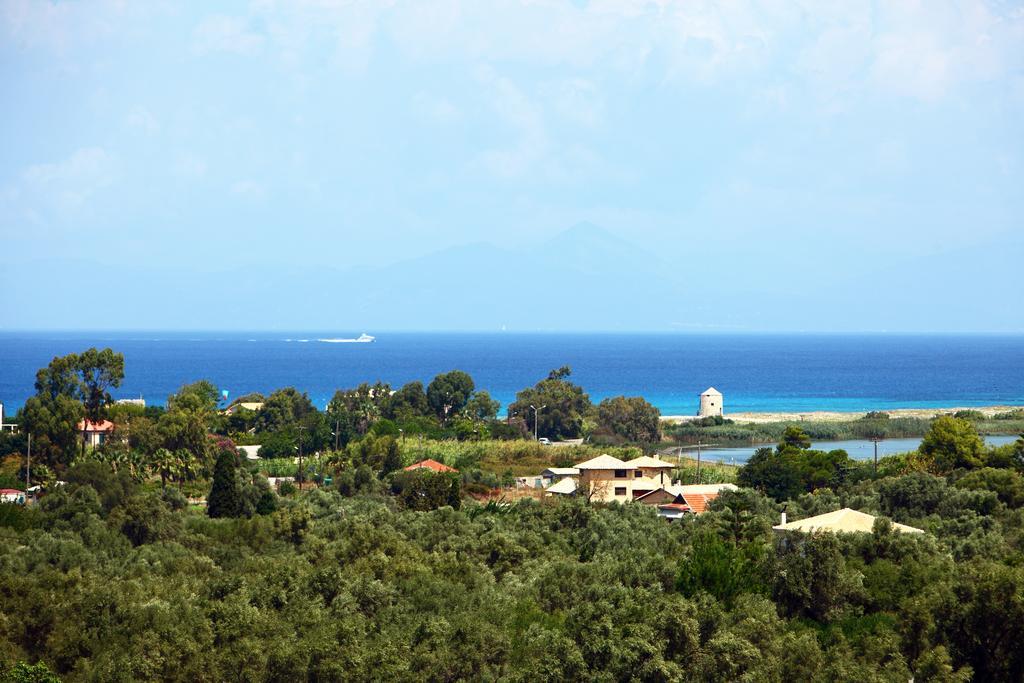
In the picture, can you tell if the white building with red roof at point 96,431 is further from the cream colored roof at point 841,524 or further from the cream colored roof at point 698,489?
the cream colored roof at point 841,524

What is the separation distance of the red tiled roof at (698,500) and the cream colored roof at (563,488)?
16.7ft

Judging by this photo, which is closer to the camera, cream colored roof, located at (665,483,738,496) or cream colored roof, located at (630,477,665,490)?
cream colored roof, located at (665,483,738,496)

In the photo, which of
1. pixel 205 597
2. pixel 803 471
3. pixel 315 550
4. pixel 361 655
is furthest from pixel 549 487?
pixel 361 655

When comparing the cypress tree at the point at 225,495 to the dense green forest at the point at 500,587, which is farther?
the cypress tree at the point at 225,495

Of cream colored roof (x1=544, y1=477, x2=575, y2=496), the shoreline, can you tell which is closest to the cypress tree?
cream colored roof (x1=544, y1=477, x2=575, y2=496)

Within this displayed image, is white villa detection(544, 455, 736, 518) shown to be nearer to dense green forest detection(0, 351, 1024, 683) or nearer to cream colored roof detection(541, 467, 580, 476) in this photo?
cream colored roof detection(541, 467, 580, 476)

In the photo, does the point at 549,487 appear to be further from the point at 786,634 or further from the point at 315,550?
the point at 786,634

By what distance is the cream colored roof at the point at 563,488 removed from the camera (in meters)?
49.0

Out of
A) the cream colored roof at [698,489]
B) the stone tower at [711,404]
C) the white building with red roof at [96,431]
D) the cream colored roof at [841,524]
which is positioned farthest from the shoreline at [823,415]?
the cream colored roof at [841,524]

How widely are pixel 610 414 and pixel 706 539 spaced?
4951 centimetres

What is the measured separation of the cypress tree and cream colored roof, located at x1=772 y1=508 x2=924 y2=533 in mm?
19365

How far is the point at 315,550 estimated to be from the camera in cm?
3200

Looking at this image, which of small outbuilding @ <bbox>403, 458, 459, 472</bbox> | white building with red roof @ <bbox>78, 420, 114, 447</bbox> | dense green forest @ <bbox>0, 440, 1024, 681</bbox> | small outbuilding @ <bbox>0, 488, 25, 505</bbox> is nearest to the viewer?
dense green forest @ <bbox>0, 440, 1024, 681</bbox>

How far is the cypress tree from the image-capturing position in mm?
44000
